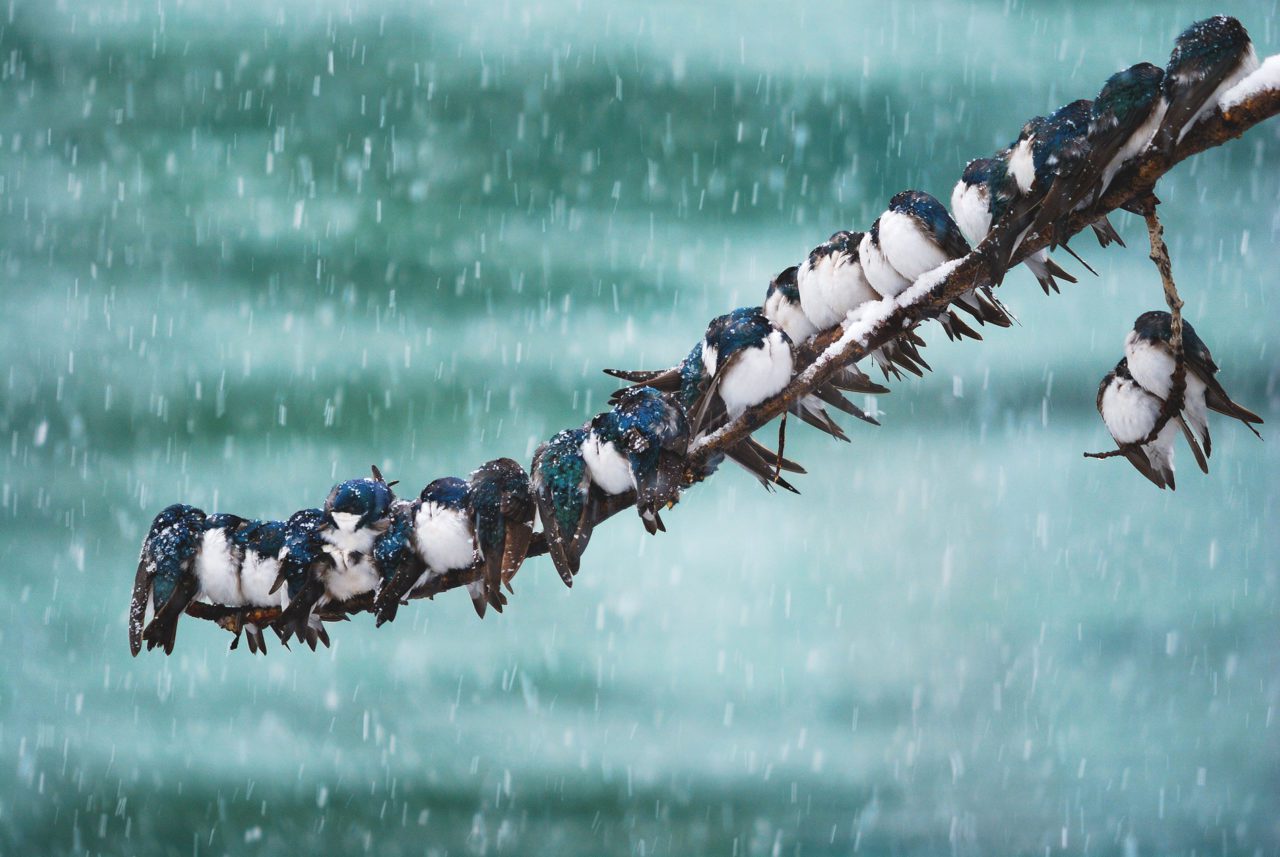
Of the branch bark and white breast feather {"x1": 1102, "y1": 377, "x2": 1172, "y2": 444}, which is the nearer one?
the branch bark

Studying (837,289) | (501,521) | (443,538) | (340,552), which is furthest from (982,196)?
(340,552)

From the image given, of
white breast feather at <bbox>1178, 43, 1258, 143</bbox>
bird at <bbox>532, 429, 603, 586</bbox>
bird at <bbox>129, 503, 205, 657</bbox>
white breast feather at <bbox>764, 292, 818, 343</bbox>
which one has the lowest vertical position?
bird at <bbox>129, 503, 205, 657</bbox>

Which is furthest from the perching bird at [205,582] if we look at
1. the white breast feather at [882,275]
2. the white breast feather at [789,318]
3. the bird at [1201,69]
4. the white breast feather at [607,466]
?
the bird at [1201,69]

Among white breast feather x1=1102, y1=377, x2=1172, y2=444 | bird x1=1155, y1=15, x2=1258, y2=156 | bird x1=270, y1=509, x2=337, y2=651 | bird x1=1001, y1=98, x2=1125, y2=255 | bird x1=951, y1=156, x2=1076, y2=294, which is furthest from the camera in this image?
bird x1=270, y1=509, x2=337, y2=651

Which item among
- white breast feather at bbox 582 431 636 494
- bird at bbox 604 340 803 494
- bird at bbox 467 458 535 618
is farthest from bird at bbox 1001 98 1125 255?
bird at bbox 467 458 535 618

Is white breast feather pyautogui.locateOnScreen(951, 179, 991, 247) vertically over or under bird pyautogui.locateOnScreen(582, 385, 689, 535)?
over

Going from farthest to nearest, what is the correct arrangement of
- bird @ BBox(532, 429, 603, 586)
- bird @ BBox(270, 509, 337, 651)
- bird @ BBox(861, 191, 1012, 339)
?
bird @ BBox(270, 509, 337, 651), bird @ BBox(532, 429, 603, 586), bird @ BBox(861, 191, 1012, 339)

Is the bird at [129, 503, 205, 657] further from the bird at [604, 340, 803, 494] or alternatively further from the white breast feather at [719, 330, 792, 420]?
the white breast feather at [719, 330, 792, 420]
